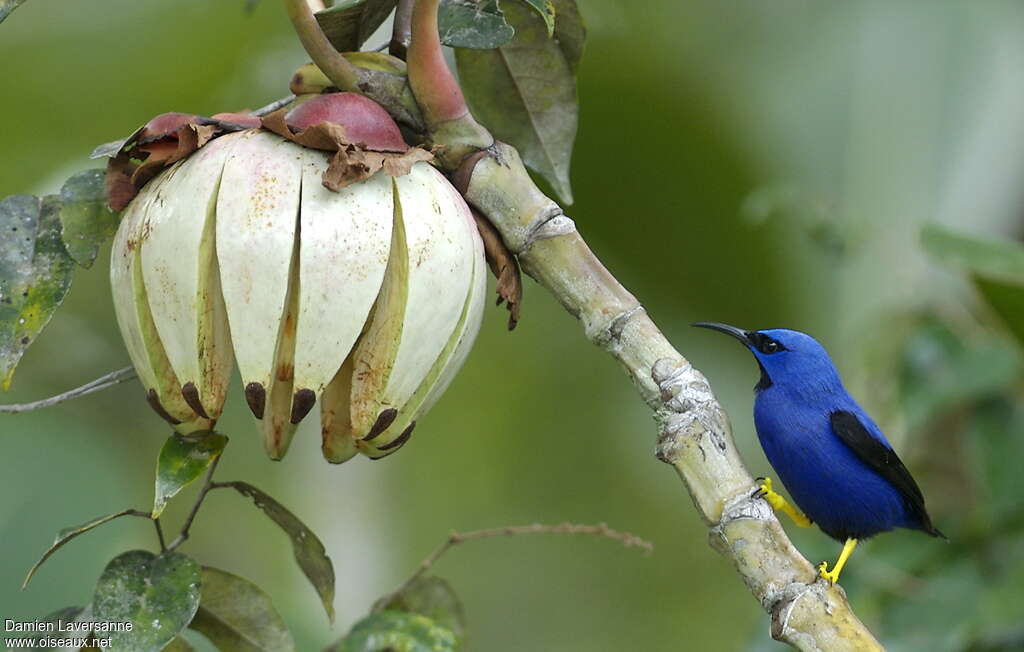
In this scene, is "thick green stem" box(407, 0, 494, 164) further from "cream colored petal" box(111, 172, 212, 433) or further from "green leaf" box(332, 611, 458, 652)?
"green leaf" box(332, 611, 458, 652)

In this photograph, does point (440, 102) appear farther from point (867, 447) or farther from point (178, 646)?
point (867, 447)

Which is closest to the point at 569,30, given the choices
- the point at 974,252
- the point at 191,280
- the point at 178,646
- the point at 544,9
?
the point at 544,9

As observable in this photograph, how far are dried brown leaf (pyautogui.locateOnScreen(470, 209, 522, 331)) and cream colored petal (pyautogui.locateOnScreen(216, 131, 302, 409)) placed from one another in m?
0.15

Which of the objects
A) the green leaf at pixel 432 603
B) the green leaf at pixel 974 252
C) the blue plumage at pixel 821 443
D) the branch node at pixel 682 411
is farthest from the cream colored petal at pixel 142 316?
the green leaf at pixel 974 252

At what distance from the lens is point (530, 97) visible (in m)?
1.01

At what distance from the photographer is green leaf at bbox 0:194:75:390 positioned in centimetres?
83

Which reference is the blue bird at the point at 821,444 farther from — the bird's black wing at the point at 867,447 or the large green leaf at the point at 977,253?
the large green leaf at the point at 977,253

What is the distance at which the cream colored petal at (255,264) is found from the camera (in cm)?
74

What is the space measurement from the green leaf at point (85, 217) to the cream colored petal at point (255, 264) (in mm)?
164

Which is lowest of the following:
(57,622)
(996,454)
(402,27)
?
(996,454)

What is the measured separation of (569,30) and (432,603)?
573 mm

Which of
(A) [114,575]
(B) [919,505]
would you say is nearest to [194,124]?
(A) [114,575]

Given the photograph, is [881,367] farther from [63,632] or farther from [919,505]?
[63,632]

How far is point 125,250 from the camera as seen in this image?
2.60ft
